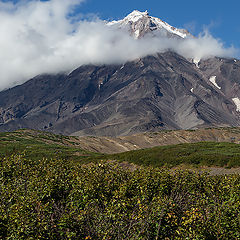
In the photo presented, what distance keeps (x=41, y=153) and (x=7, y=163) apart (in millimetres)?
70017

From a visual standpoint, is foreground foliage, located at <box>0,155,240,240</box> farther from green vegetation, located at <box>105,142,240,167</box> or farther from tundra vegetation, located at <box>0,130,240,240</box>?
green vegetation, located at <box>105,142,240,167</box>

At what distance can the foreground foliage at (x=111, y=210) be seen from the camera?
1692 cm

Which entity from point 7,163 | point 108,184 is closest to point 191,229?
point 108,184

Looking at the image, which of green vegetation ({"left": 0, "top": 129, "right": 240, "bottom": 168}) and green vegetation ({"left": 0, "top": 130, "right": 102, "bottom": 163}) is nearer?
green vegetation ({"left": 0, "top": 129, "right": 240, "bottom": 168})

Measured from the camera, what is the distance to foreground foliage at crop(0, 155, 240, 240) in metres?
16.9

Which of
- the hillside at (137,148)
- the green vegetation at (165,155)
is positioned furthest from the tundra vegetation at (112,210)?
the green vegetation at (165,155)

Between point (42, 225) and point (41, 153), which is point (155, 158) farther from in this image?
point (42, 225)

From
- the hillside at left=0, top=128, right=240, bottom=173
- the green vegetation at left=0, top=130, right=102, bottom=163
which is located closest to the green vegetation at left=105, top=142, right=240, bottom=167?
the hillside at left=0, top=128, right=240, bottom=173

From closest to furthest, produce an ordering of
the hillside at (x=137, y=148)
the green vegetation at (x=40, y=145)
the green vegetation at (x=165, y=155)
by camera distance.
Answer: the green vegetation at (x=165, y=155)
the hillside at (x=137, y=148)
the green vegetation at (x=40, y=145)

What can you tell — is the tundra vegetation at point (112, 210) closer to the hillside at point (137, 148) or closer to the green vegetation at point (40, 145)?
the hillside at point (137, 148)

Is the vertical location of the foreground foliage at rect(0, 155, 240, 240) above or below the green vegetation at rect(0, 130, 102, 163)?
below

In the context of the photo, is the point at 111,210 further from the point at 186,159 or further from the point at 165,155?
the point at 165,155

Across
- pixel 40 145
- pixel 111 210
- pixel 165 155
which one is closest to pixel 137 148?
pixel 40 145

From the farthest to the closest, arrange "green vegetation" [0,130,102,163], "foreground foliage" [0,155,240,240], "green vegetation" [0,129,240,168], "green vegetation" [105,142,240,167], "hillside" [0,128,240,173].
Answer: "green vegetation" [0,130,102,163] → "hillside" [0,128,240,173] → "green vegetation" [0,129,240,168] → "green vegetation" [105,142,240,167] → "foreground foliage" [0,155,240,240]
